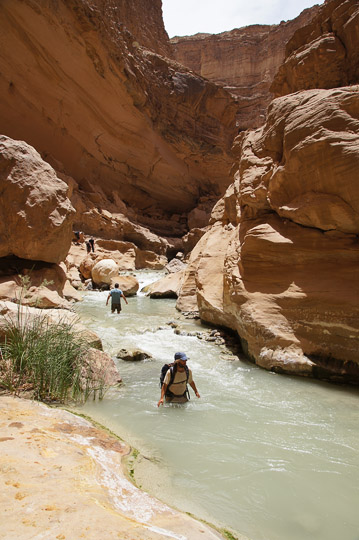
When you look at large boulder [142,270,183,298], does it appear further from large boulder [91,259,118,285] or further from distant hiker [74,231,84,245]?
distant hiker [74,231,84,245]

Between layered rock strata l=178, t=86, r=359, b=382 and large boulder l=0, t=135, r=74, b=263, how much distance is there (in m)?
4.44

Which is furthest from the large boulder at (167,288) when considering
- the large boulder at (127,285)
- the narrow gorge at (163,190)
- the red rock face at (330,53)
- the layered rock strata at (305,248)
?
the red rock face at (330,53)

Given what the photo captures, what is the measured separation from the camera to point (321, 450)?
3139mm

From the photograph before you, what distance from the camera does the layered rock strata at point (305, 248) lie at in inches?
194

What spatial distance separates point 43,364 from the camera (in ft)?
10.8

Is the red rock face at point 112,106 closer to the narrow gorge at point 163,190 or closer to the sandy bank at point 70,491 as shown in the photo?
the narrow gorge at point 163,190

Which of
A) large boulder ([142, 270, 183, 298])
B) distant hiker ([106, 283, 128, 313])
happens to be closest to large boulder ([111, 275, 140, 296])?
large boulder ([142, 270, 183, 298])

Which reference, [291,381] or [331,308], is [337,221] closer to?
[331,308]

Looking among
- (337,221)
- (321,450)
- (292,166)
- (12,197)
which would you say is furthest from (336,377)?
(12,197)

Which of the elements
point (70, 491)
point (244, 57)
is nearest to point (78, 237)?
point (70, 491)

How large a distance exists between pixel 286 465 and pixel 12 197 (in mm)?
7519

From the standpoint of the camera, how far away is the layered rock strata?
16.1 feet

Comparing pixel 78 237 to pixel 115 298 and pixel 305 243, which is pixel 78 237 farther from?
pixel 305 243

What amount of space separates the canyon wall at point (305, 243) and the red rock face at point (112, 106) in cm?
1524
